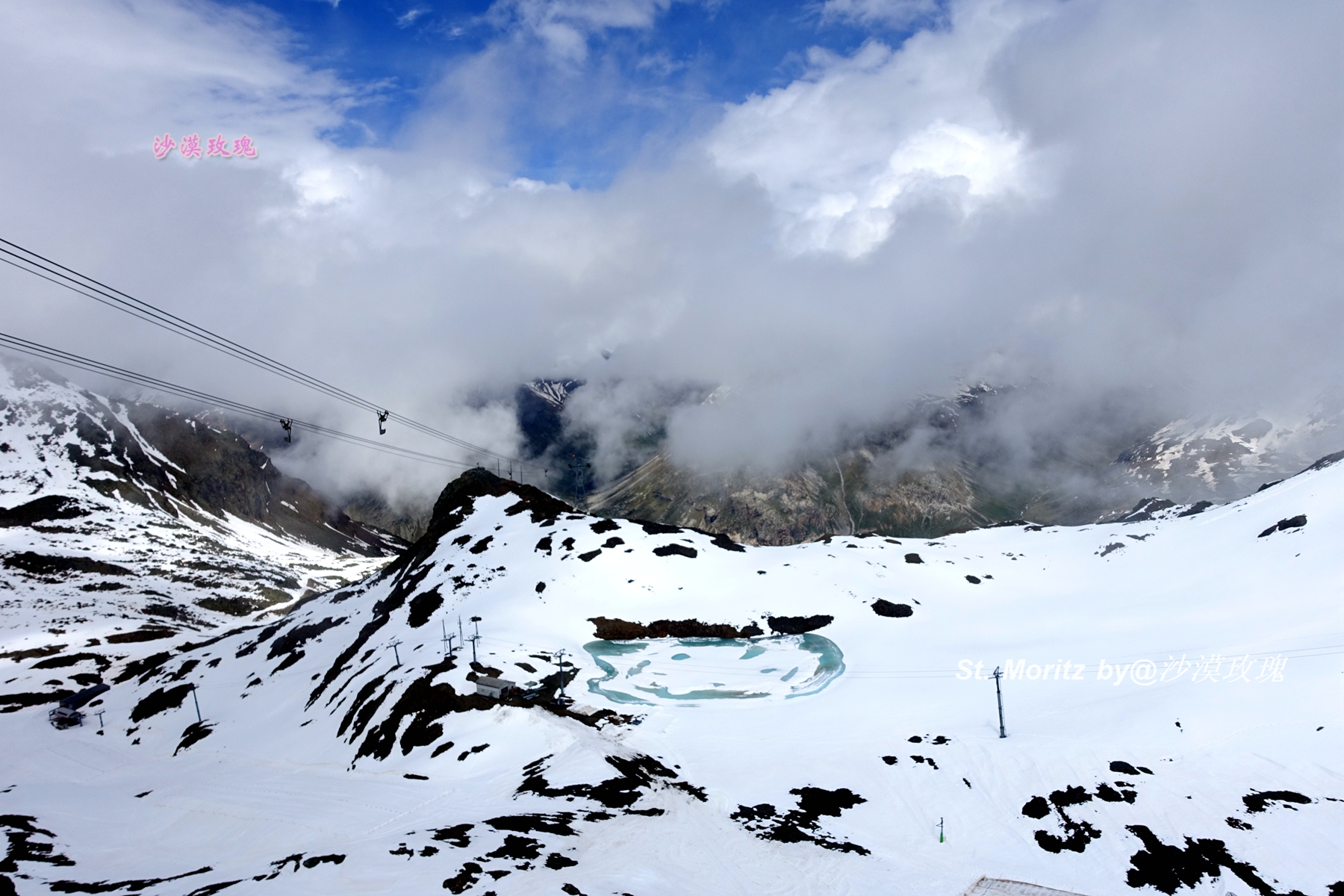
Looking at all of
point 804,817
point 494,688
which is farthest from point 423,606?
point 804,817

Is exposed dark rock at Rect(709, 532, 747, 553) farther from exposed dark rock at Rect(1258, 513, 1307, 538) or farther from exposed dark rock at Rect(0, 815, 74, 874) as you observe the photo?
exposed dark rock at Rect(0, 815, 74, 874)

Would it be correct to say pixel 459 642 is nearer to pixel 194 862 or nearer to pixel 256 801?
pixel 256 801

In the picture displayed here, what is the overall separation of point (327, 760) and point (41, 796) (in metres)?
28.1

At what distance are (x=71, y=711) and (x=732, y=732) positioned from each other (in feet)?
435

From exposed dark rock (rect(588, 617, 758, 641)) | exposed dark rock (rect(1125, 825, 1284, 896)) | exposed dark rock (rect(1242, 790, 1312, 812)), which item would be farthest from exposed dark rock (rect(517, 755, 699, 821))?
exposed dark rock (rect(1242, 790, 1312, 812))

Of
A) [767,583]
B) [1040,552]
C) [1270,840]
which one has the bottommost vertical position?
[1270,840]

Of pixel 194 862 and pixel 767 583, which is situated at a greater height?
pixel 767 583

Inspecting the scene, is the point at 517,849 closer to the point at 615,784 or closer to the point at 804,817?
the point at 615,784

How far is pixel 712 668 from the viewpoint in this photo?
9812 centimetres

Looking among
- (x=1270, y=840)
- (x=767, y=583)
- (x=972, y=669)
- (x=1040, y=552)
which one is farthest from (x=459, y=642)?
(x=1040, y=552)

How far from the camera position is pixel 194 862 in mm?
48594

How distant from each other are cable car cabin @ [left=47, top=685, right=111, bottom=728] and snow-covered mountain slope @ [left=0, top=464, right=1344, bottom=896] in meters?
2.71

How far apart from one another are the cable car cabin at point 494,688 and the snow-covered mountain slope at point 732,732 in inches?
95.3

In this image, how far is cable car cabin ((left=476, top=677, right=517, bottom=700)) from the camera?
249ft
